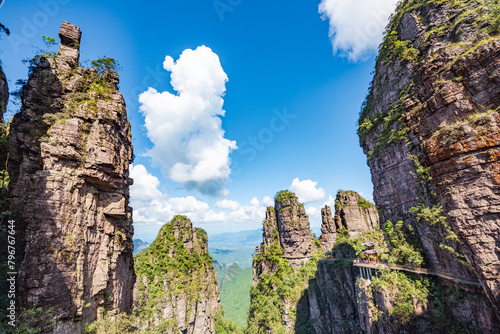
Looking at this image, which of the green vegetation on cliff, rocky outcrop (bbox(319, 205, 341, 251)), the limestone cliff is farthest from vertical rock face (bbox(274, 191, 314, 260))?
rocky outcrop (bbox(319, 205, 341, 251))

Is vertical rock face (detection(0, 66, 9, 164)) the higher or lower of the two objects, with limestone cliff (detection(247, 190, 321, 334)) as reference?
higher

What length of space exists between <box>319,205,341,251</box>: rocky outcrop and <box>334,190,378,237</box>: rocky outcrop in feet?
4.43

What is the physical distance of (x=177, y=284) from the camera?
49.9 meters

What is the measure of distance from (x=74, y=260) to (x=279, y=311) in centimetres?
4881

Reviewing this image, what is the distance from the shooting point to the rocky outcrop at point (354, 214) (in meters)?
49.7

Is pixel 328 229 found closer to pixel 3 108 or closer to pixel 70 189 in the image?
pixel 70 189

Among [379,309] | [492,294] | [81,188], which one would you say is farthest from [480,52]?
[81,188]

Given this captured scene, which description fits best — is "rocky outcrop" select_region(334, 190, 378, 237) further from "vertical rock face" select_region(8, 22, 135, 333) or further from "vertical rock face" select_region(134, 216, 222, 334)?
"vertical rock face" select_region(8, 22, 135, 333)

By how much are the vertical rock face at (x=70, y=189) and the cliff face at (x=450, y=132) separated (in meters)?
24.1

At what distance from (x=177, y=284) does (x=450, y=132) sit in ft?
191

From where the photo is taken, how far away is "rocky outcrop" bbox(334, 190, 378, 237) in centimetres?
4966

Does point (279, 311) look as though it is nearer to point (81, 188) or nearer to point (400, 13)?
point (81, 188)

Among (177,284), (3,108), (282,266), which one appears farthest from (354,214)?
(3,108)

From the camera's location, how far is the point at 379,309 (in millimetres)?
22578
